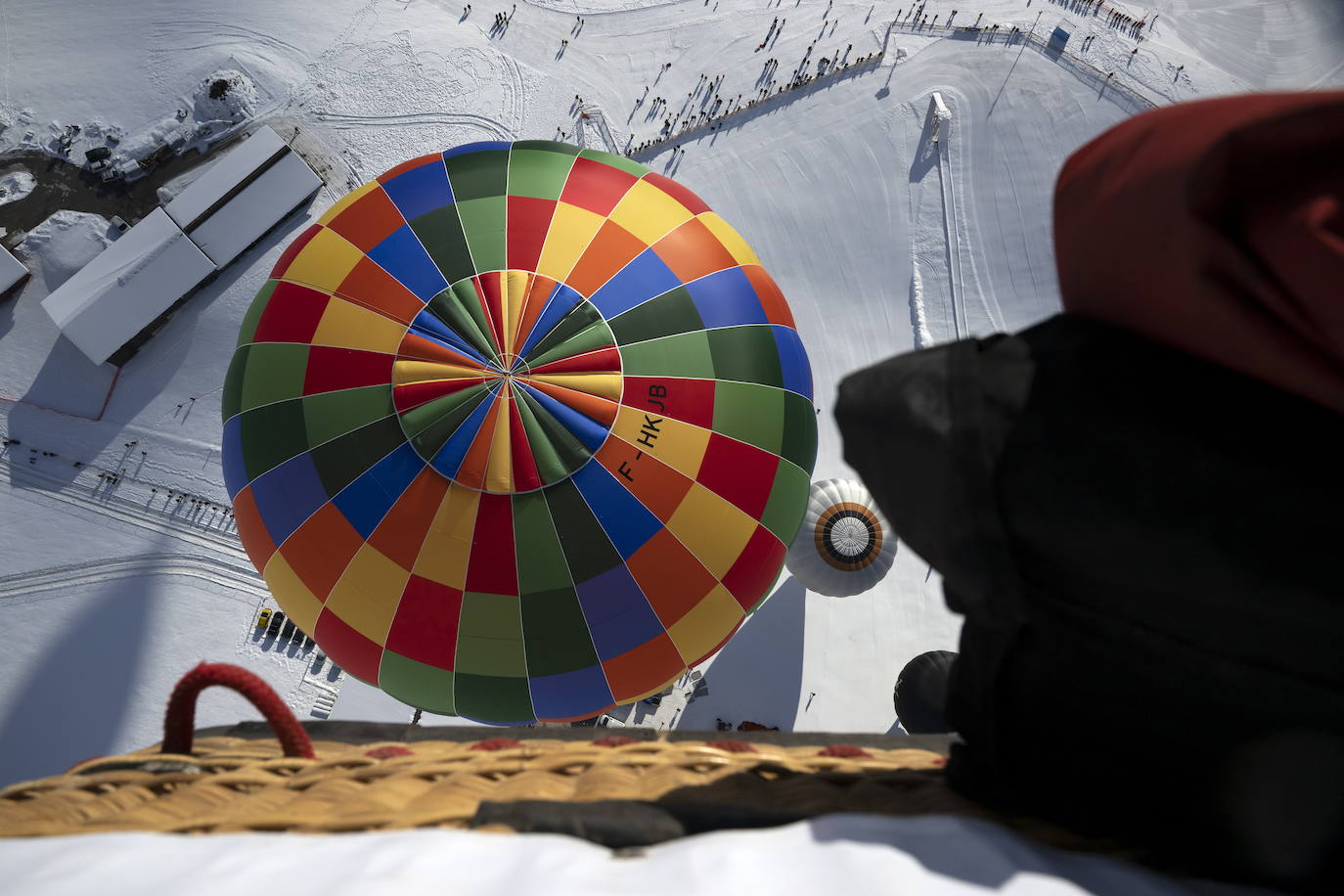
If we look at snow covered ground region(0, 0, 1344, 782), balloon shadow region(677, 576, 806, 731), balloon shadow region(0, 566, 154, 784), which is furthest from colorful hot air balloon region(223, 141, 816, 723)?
balloon shadow region(0, 566, 154, 784)

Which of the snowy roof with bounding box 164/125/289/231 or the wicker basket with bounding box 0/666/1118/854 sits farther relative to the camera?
the snowy roof with bounding box 164/125/289/231

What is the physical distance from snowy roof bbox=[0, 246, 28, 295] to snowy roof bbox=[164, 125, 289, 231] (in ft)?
8.71

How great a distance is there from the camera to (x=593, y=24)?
14.7 meters

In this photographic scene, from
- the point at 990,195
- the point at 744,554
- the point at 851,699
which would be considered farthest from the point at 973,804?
the point at 990,195

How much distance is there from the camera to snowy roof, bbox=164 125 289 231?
1295cm

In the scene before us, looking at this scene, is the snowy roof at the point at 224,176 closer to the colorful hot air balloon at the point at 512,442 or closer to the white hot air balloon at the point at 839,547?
the colorful hot air balloon at the point at 512,442

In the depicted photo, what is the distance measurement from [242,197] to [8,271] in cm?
390

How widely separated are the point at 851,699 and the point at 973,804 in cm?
1004

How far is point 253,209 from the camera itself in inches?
520

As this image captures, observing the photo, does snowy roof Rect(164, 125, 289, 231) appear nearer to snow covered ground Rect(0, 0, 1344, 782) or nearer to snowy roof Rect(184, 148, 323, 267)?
snowy roof Rect(184, 148, 323, 267)

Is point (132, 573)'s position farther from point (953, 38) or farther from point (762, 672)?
point (953, 38)

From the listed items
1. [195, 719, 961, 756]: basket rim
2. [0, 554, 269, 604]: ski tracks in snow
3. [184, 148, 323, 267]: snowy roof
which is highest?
[184, 148, 323, 267]: snowy roof

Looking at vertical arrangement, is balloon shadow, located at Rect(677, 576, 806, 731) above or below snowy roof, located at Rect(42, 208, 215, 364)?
below

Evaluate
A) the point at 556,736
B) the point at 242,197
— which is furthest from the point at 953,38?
the point at 556,736
